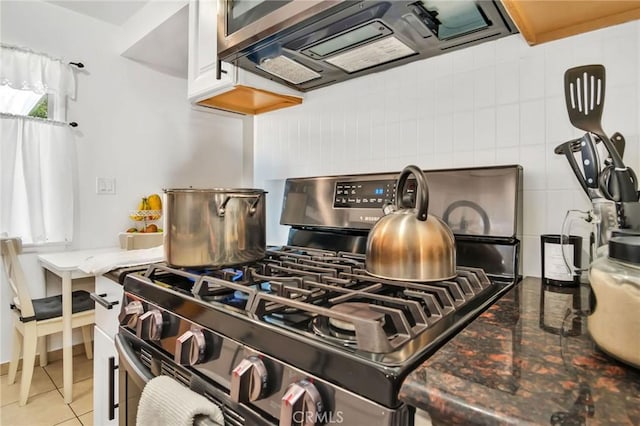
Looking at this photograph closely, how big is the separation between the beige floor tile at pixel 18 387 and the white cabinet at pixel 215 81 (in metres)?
1.72

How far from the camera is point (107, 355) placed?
1098 millimetres

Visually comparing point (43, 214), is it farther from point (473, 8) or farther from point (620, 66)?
point (620, 66)

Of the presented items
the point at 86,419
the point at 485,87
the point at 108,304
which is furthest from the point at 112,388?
the point at 485,87

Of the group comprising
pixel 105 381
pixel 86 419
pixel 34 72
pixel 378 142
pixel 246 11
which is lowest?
pixel 86 419

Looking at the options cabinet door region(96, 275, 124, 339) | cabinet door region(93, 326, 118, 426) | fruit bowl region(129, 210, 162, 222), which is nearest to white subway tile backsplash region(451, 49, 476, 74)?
cabinet door region(96, 275, 124, 339)

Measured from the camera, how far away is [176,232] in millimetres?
928

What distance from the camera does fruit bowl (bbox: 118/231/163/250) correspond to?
1.94m

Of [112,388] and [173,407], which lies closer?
[173,407]

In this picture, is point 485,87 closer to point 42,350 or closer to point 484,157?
point 484,157

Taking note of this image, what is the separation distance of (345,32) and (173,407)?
1.01 meters

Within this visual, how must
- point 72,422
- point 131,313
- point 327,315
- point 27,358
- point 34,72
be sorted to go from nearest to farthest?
point 327,315
point 131,313
point 72,422
point 27,358
point 34,72

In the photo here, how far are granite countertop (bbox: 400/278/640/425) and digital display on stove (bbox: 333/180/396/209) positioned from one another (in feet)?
2.08

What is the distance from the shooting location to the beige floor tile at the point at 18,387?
1715 mm

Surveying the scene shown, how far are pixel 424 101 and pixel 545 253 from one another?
61cm
